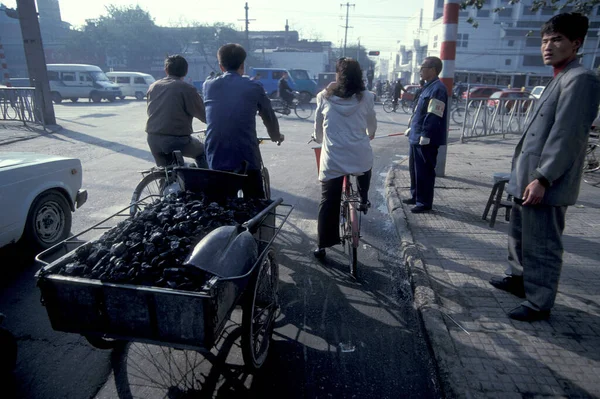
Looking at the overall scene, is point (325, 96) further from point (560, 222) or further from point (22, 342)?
point (22, 342)

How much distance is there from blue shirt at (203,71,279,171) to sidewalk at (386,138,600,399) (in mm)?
1989

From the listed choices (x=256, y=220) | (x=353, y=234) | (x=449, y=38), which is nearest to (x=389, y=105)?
(x=449, y=38)

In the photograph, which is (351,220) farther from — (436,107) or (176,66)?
(176,66)

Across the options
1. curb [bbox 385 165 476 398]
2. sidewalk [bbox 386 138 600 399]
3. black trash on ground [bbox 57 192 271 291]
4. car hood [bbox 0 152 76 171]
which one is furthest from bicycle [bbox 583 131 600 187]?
car hood [bbox 0 152 76 171]

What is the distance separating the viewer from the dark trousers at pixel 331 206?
391 cm

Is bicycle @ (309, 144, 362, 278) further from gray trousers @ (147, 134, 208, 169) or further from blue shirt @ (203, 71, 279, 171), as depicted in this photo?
gray trousers @ (147, 134, 208, 169)

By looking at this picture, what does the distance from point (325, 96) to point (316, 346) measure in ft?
7.40

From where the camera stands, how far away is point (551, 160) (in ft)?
8.61

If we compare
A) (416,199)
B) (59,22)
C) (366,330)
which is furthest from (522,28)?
(59,22)

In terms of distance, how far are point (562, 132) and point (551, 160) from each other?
0.62 feet

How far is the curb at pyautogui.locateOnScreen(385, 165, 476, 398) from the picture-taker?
2393mm

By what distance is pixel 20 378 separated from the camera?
2.48 metres

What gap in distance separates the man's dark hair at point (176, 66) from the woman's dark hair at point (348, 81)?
5.87 ft

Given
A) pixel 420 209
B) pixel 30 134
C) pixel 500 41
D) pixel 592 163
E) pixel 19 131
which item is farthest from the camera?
pixel 500 41
